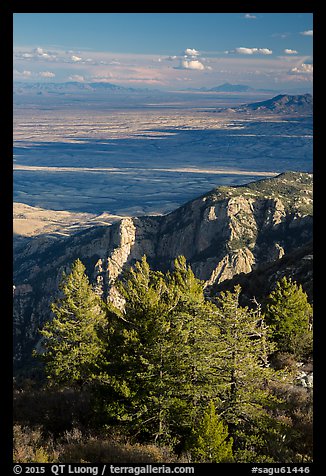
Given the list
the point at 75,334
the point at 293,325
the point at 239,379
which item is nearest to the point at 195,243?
the point at 293,325

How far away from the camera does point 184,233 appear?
11956 cm

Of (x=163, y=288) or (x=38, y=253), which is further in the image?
(x=38, y=253)

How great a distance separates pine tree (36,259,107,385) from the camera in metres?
22.6

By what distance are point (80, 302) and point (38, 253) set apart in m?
114

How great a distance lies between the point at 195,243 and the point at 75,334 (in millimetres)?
98720

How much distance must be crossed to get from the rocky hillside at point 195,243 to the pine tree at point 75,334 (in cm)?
7020

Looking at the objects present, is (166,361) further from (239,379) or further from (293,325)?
(293,325)

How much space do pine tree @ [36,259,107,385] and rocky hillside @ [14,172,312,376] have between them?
230ft

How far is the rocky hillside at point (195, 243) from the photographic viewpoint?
10088cm

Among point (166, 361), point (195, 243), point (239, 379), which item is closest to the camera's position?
point (239, 379)

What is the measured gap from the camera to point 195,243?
12112 cm

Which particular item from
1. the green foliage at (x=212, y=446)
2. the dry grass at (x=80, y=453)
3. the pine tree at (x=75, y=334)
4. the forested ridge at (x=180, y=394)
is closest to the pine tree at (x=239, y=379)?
the forested ridge at (x=180, y=394)
